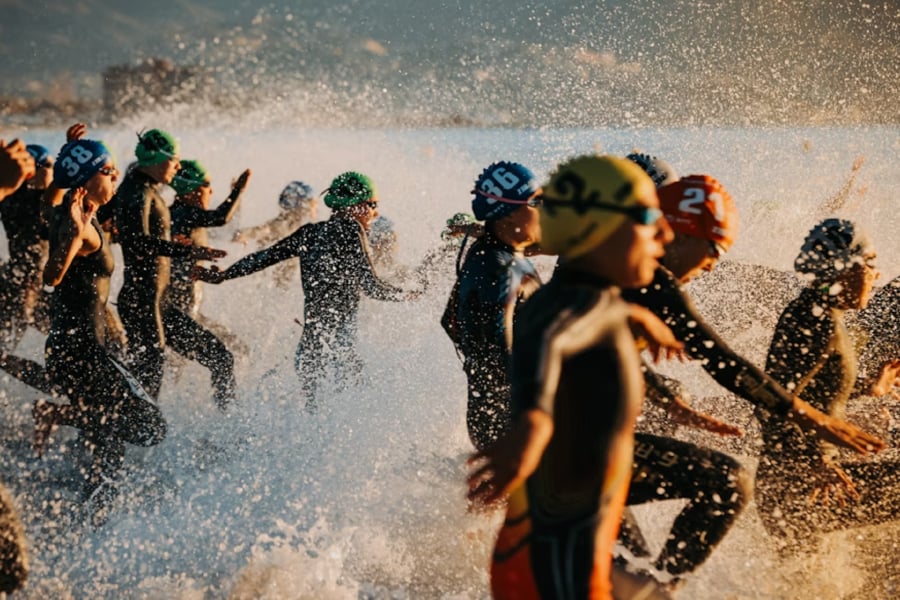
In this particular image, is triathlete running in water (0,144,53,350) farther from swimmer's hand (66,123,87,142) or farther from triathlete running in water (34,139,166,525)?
triathlete running in water (34,139,166,525)

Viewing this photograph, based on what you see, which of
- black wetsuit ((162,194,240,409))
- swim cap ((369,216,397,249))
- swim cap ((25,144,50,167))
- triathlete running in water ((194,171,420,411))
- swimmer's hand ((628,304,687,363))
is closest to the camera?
swimmer's hand ((628,304,687,363))

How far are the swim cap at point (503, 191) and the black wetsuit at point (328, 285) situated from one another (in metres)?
1.62

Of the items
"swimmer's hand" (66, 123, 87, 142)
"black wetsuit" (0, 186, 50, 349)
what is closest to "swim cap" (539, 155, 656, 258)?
"swimmer's hand" (66, 123, 87, 142)

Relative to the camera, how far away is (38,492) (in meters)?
4.82

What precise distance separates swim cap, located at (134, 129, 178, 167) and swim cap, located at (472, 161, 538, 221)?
2767mm

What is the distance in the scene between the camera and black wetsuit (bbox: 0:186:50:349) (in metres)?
5.73

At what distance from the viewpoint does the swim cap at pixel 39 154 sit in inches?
226

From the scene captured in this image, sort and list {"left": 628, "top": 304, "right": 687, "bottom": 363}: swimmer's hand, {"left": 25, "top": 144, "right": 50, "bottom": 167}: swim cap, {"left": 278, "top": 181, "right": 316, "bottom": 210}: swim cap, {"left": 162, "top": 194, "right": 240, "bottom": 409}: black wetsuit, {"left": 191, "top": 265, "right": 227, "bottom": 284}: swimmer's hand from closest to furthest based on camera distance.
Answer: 1. {"left": 628, "top": 304, "right": 687, "bottom": 363}: swimmer's hand
2. {"left": 191, "top": 265, "right": 227, "bottom": 284}: swimmer's hand
3. {"left": 162, "top": 194, "right": 240, "bottom": 409}: black wetsuit
4. {"left": 25, "top": 144, "right": 50, "bottom": 167}: swim cap
5. {"left": 278, "top": 181, "right": 316, "bottom": 210}: swim cap

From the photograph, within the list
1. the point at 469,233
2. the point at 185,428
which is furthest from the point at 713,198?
the point at 185,428

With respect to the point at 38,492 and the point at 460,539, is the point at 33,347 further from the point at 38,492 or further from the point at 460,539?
the point at 460,539

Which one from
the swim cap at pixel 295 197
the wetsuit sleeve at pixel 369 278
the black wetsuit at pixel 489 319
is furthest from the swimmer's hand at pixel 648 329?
the swim cap at pixel 295 197

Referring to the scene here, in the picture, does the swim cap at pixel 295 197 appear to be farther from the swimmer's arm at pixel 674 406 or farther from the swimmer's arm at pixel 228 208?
the swimmer's arm at pixel 674 406

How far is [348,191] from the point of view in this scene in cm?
514

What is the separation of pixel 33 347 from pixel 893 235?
17.6 metres
